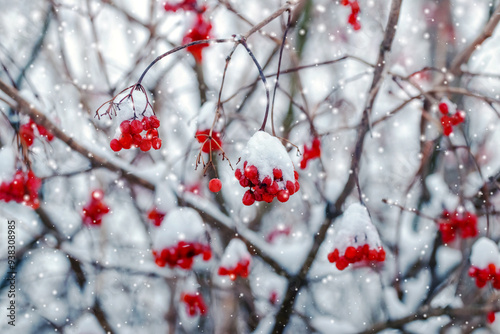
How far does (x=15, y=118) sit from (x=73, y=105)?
3.88 ft

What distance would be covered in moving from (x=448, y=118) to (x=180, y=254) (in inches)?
65.3

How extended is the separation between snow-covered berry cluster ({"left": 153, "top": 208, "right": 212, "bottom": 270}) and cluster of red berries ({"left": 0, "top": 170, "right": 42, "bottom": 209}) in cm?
87

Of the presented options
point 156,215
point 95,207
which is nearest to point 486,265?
point 156,215

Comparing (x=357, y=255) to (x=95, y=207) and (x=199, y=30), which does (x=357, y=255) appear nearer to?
(x=199, y=30)

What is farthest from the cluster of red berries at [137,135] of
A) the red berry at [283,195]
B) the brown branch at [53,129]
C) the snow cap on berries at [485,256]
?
the snow cap on berries at [485,256]

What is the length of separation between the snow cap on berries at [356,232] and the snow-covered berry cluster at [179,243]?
2.28ft

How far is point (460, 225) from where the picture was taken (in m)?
2.42

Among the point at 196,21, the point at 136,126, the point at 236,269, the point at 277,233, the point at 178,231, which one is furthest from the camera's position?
the point at 277,233

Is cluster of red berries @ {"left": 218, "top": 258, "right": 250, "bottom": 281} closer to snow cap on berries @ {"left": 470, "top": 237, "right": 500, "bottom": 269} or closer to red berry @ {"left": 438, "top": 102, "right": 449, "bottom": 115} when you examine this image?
snow cap on berries @ {"left": 470, "top": 237, "right": 500, "bottom": 269}

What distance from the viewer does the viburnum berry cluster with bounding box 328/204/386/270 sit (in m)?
1.66

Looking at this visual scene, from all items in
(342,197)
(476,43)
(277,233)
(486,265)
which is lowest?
(486,265)

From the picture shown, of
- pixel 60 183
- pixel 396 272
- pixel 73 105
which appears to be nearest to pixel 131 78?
pixel 73 105

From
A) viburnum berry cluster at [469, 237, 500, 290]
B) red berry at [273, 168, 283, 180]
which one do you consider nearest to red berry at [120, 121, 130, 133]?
red berry at [273, 168, 283, 180]

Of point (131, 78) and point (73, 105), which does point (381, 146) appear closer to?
point (131, 78)
